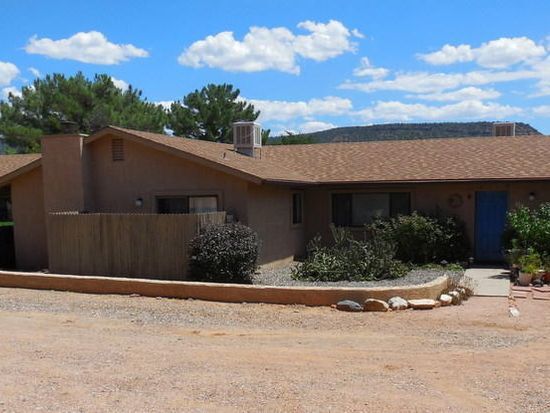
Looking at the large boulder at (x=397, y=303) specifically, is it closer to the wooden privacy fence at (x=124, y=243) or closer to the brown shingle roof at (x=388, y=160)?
the wooden privacy fence at (x=124, y=243)

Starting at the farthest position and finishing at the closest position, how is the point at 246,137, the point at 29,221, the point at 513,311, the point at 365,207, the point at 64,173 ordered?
the point at 246,137 < the point at 365,207 < the point at 29,221 < the point at 64,173 < the point at 513,311

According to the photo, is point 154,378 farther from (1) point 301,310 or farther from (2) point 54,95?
(2) point 54,95

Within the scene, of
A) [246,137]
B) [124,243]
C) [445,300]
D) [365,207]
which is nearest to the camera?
[445,300]

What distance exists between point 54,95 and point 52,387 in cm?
3201

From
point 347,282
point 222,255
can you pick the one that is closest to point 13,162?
point 222,255

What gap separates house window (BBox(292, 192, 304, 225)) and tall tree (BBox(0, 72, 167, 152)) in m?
18.1

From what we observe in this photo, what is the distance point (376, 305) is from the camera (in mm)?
10656

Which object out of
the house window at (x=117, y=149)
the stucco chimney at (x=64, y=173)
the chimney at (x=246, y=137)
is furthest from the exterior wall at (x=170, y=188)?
the chimney at (x=246, y=137)

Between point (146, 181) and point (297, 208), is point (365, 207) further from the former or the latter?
point (146, 181)

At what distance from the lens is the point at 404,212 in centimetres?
1842

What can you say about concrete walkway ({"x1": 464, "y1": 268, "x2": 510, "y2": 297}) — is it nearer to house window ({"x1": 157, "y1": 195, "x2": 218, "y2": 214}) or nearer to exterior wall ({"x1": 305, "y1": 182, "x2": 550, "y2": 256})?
exterior wall ({"x1": 305, "y1": 182, "x2": 550, "y2": 256})

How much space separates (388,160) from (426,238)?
13.9 ft

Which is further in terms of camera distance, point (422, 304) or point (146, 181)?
point (146, 181)

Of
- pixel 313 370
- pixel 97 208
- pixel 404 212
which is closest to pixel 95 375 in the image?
pixel 313 370
